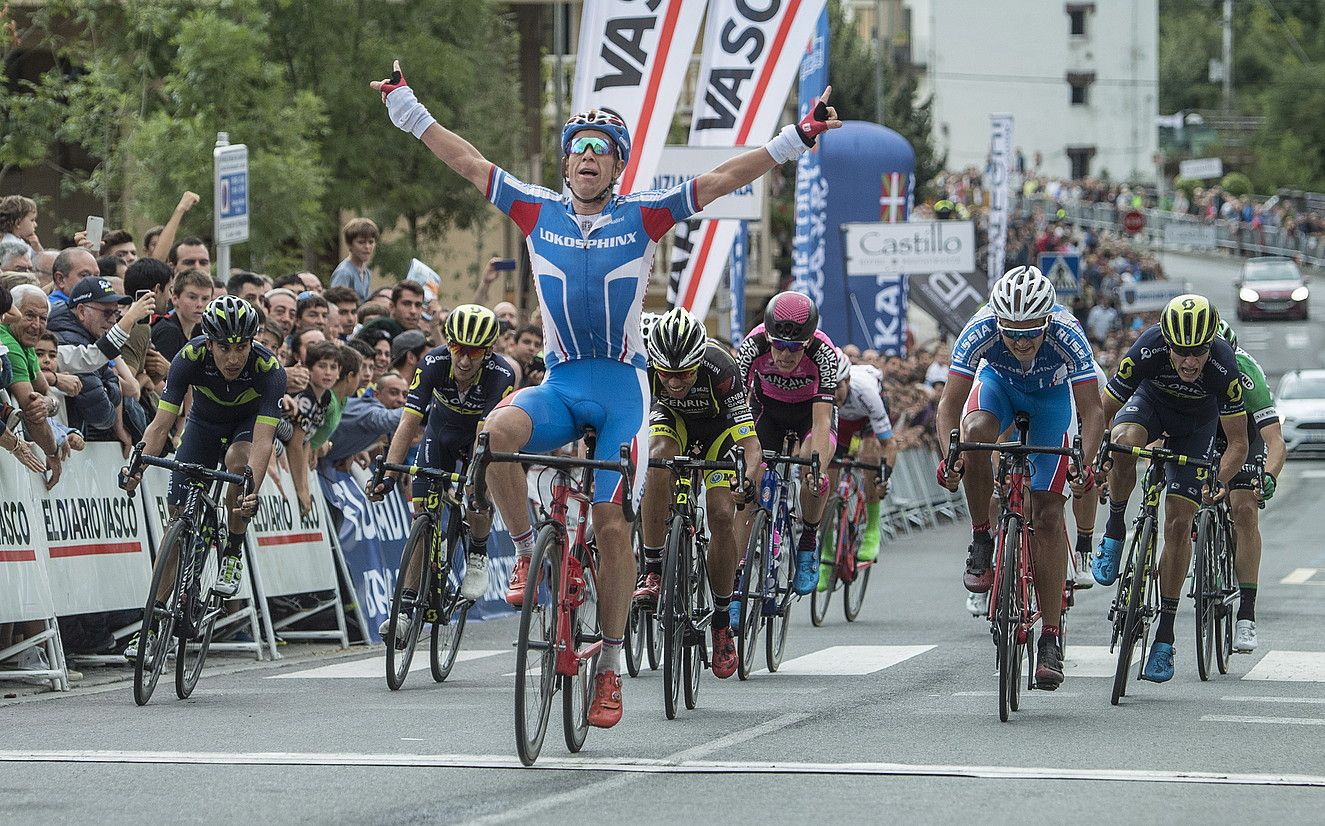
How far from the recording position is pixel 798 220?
90.7 feet

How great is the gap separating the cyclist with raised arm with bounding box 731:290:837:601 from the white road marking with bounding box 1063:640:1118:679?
5.47 ft

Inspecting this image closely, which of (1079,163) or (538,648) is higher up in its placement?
(1079,163)

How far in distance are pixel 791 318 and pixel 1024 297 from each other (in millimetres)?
2358

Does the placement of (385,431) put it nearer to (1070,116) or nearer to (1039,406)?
(1039,406)

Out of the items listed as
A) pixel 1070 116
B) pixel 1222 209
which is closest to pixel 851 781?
pixel 1222 209

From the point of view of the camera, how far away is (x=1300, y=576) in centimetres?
2073

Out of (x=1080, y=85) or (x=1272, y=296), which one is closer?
(x=1272, y=296)

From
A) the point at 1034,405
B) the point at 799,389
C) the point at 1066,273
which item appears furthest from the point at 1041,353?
the point at 1066,273

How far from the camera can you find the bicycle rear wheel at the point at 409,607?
1174cm

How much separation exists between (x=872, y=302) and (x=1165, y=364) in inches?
802

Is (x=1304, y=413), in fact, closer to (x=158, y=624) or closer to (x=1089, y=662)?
(x=1089, y=662)

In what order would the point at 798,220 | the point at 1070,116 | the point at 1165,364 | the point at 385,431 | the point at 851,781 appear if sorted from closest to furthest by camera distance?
the point at 851,781 → the point at 1165,364 → the point at 385,431 → the point at 798,220 → the point at 1070,116

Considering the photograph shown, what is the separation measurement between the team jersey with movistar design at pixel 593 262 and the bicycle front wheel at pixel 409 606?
328cm

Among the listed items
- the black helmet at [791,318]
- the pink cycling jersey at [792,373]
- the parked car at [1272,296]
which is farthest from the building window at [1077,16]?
the black helmet at [791,318]
